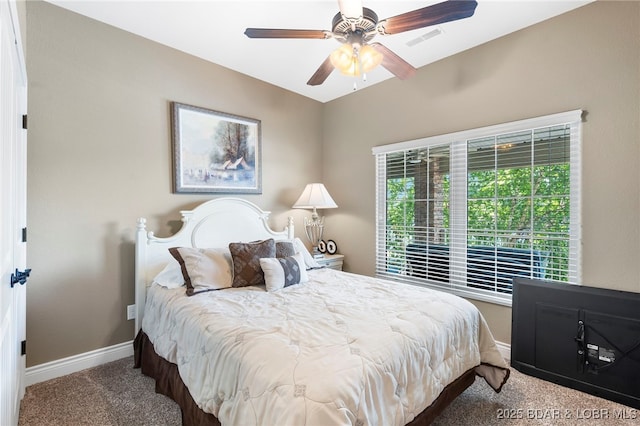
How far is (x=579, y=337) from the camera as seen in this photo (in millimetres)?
2248

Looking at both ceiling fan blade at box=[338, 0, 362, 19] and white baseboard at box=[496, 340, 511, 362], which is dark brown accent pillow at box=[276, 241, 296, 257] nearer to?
ceiling fan blade at box=[338, 0, 362, 19]

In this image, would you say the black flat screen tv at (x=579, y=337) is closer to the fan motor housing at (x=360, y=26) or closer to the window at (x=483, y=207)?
the window at (x=483, y=207)

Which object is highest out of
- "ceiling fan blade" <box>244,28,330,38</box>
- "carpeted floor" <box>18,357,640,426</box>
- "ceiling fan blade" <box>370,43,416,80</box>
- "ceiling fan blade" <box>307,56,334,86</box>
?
"ceiling fan blade" <box>244,28,330,38</box>

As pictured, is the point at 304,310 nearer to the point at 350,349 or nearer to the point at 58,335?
the point at 350,349

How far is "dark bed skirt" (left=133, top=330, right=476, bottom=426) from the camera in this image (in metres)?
1.57

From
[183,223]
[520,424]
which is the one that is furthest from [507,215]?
[183,223]

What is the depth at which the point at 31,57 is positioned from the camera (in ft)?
→ 7.35

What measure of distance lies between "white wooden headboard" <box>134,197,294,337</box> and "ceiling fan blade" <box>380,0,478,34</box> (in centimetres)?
215

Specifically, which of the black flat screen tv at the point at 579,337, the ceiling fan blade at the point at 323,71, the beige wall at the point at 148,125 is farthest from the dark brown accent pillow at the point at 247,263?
the black flat screen tv at the point at 579,337

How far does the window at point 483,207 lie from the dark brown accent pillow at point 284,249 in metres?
1.29

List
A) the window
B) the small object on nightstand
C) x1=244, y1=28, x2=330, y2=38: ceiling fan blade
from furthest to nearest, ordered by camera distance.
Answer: the small object on nightstand, the window, x1=244, y1=28, x2=330, y2=38: ceiling fan blade

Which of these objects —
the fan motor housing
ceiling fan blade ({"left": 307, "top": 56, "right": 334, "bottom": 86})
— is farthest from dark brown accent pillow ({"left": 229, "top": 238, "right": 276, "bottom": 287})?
the fan motor housing

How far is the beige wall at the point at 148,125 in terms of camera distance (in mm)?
2223

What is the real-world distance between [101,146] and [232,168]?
117 centimetres
